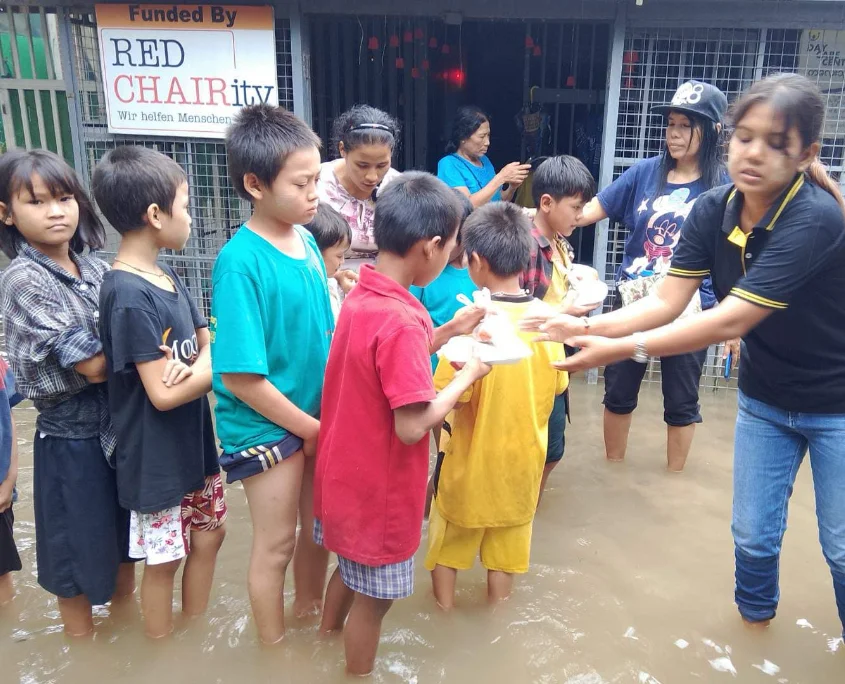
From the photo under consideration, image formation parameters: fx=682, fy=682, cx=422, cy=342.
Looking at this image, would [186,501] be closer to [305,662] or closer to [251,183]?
[305,662]

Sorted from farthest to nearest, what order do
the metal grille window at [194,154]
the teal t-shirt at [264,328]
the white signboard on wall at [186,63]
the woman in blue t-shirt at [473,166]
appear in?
the metal grille window at [194,154], the white signboard on wall at [186,63], the woman in blue t-shirt at [473,166], the teal t-shirt at [264,328]

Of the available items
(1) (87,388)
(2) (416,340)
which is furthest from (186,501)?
(2) (416,340)

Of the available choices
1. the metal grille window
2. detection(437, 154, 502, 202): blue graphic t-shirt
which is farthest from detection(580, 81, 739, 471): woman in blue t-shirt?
the metal grille window

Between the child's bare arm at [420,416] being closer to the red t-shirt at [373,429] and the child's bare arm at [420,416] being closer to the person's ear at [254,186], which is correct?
the red t-shirt at [373,429]

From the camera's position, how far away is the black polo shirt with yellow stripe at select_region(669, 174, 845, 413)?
1778 mm

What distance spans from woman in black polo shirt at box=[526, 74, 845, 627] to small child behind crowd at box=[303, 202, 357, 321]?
0.89m

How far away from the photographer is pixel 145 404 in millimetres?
1894

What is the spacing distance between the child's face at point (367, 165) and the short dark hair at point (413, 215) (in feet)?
3.21

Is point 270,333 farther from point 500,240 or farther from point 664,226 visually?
point 664,226

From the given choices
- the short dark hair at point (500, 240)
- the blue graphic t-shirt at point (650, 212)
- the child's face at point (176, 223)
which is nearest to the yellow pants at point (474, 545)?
the short dark hair at point (500, 240)

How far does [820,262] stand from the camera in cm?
180

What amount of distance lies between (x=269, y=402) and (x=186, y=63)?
3.20 m

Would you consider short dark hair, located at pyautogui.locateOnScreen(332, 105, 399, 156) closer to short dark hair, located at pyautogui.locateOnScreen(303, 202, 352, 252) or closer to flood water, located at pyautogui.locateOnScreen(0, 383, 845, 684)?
short dark hair, located at pyautogui.locateOnScreen(303, 202, 352, 252)

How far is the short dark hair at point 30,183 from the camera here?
190cm
